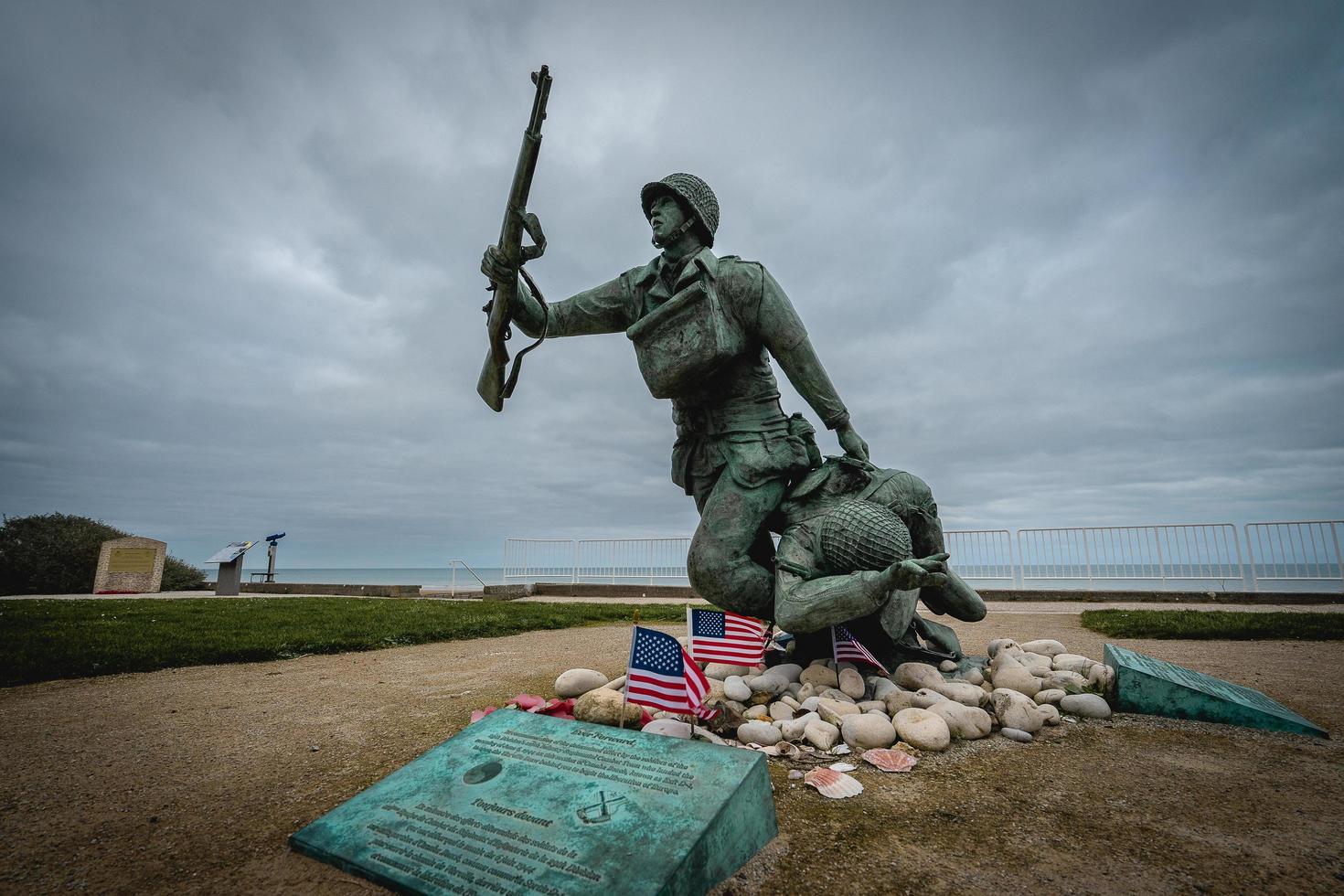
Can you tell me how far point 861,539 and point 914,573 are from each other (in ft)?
1.98

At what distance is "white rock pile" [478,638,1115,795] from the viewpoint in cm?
246

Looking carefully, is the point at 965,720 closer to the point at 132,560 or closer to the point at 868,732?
the point at 868,732

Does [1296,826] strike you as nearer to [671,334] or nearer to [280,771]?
[671,334]

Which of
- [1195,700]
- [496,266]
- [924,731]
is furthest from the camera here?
[496,266]

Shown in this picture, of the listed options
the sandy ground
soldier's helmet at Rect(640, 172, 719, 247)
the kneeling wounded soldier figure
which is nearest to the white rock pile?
the sandy ground

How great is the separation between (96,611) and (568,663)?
780cm

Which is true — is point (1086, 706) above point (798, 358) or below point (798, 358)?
below

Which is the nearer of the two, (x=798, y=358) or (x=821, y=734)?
(x=821, y=734)

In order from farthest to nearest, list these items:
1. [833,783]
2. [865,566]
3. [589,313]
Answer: [589,313] < [865,566] < [833,783]

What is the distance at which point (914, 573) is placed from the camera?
7.50 ft

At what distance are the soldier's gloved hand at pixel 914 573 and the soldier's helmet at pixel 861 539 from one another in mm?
474

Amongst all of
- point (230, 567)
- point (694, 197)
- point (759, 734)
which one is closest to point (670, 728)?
point (759, 734)

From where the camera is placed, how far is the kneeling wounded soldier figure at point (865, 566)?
2.55 m

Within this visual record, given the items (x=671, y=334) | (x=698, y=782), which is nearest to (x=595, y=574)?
(x=671, y=334)
